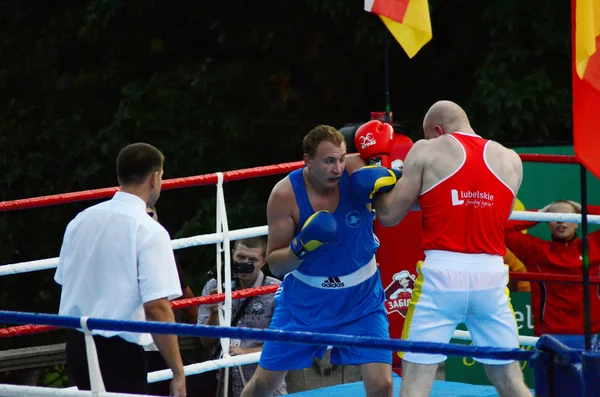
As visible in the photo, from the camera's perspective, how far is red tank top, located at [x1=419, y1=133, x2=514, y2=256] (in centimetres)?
454

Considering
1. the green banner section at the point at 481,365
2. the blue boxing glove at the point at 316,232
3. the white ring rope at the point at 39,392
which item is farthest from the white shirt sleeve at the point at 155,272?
the green banner section at the point at 481,365

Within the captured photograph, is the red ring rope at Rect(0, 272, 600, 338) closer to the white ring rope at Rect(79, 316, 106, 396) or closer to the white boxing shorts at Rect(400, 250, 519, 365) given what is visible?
the white boxing shorts at Rect(400, 250, 519, 365)

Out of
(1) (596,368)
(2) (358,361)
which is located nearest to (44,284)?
(2) (358,361)

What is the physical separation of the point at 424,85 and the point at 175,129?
2.04 meters

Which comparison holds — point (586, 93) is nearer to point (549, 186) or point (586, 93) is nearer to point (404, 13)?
point (404, 13)

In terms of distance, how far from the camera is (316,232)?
4570 mm

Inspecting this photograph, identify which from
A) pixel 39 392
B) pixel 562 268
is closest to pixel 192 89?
pixel 562 268

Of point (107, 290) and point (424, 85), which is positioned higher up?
point (424, 85)

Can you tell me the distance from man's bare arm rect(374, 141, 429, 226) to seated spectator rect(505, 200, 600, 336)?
1937 mm

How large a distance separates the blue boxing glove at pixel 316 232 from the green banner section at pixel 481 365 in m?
2.57

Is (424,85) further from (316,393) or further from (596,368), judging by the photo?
(596,368)

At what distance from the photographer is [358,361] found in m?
4.79

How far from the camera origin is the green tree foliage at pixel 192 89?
9102mm

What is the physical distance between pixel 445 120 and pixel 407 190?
34cm
